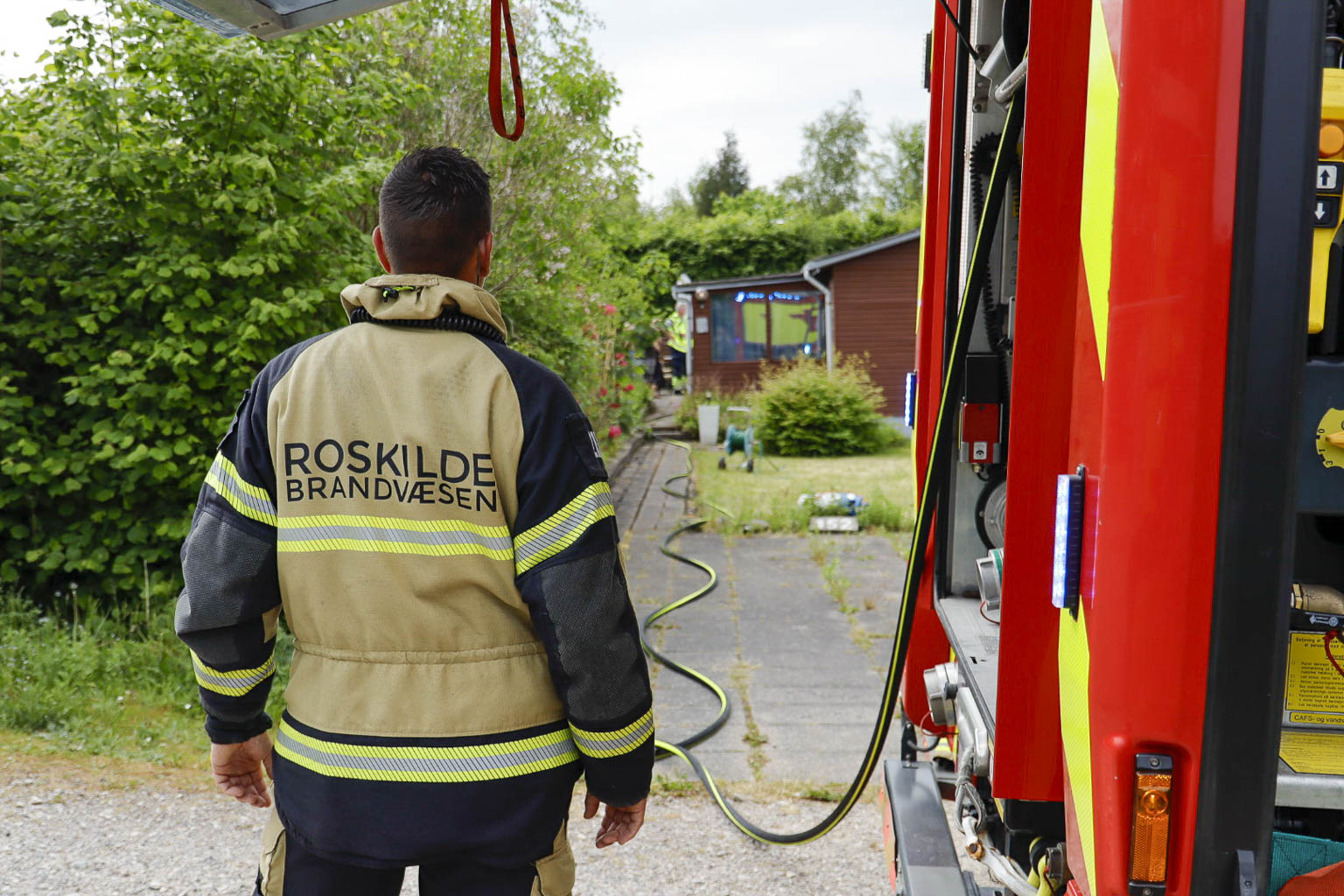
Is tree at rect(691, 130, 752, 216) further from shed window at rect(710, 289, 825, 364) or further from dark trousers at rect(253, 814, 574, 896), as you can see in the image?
dark trousers at rect(253, 814, 574, 896)

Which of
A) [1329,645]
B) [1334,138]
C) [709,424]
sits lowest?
[709,424]

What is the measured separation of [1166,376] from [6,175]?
5.58 metres

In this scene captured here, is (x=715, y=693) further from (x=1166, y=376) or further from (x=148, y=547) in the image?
(x=1166, y=376)

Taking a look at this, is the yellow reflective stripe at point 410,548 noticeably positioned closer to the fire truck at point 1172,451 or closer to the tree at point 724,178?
the fire truck at point 1172,451

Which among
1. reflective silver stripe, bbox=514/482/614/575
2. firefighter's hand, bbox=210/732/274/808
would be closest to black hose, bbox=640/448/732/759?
firefighter's hand, bbox=210/732/274/808

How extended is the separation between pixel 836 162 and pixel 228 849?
171ft

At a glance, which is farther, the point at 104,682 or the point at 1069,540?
the point at 104,682

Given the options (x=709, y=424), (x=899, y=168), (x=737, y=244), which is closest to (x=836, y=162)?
(x=899, y=168)

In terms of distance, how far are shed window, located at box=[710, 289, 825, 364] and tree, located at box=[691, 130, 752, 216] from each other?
118 ft

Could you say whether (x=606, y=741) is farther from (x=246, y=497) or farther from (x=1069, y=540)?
(x=1069, y=540)

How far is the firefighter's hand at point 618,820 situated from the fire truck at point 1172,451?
645 millimetres

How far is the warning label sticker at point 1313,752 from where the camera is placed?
1.63m

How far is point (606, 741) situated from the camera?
1.82m

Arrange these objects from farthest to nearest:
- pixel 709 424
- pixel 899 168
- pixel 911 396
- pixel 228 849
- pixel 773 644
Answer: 1. pixel 899 168
2. pixel 709 424
3. pixel 773 644
4. pixel 228 849
5. pixel 911 396
